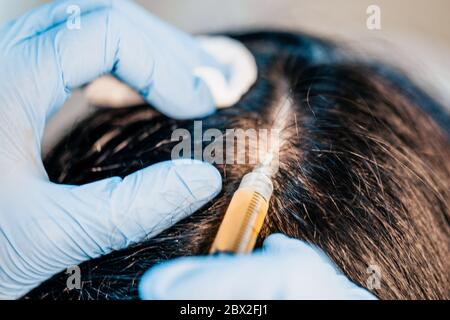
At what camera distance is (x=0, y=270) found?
0.88 m

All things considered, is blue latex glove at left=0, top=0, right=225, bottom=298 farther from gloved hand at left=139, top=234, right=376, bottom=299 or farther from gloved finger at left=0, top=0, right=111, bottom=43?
gloved hand at left=139, top=234, right=376, bottom=299

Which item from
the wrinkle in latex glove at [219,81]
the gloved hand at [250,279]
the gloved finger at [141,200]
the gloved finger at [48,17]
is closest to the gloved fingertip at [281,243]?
the gloved hand at [250,279]

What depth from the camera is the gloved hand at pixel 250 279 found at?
0.71 m

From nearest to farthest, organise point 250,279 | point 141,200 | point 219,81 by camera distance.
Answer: point 250,279
point 141,200
point 219,81

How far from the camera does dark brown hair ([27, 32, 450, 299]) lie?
0.84 m

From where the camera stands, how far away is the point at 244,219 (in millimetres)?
762

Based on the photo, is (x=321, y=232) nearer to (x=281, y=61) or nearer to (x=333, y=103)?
(x=333, y=103)

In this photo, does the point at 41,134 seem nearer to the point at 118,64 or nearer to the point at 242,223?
the point at 118,64

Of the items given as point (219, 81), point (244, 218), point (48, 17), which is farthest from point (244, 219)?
point (48, 17)

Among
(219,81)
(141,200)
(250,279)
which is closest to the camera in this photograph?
(250,279)

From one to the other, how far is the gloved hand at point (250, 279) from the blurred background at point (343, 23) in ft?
1.45

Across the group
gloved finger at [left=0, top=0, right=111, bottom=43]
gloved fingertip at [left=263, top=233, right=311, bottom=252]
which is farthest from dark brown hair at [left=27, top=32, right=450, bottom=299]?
gloved finger at [left=0, top=0, right=111, bottom=43]

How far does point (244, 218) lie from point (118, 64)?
16.3 inches

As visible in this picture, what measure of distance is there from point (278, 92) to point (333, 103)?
0.11m
